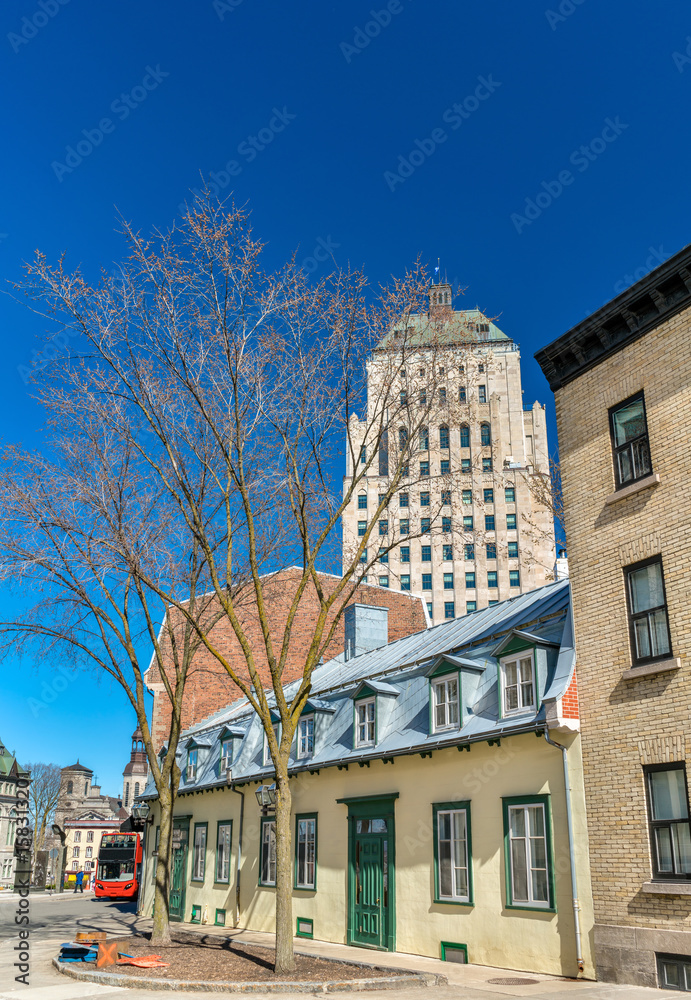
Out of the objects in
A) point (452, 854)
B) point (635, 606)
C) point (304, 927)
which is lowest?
point (304, 927)

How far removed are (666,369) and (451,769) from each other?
848 centimetres

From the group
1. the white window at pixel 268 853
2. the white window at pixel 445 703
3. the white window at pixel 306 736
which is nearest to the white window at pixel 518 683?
the white window at pixel 445 703

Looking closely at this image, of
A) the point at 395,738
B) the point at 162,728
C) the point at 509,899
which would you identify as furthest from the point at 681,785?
the point at 162,728

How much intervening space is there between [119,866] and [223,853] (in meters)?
21.9

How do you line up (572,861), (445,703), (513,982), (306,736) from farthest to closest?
(306,736) → (445,703) → (572,861) → (513,982)

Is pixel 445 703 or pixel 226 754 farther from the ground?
pixel 445 703

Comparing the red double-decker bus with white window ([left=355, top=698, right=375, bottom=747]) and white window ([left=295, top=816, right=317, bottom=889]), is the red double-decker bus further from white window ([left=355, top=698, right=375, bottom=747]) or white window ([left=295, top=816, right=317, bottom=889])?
white window ([left=355, top=698, right=375, bottom=747])

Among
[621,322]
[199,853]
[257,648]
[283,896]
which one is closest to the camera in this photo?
[283,896]

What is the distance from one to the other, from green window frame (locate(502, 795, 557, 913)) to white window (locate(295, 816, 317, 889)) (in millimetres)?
7267

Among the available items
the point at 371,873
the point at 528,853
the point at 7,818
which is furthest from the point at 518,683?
the point at 7,818

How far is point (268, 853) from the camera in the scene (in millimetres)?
22250

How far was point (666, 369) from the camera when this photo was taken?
1320cm

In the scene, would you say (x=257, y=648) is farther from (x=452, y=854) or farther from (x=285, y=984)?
(x=285, y=984)

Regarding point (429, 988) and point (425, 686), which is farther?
point (425, 686)
